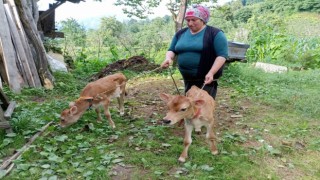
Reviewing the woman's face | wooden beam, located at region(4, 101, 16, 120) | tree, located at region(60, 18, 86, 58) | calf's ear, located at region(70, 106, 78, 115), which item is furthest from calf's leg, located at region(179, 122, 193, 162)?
tree, located at region(60, 18, 86, 58)

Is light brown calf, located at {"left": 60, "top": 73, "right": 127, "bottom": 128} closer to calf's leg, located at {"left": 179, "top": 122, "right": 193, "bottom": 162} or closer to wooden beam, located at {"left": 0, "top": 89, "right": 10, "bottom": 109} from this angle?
wooden beam, located at {"left": 0, "top": 89, "right": 10, "bottom": 109}

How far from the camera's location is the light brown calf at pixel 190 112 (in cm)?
374

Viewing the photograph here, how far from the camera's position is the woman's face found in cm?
473

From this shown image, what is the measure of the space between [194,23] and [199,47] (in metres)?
0.37

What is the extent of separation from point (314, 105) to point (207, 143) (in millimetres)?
3494

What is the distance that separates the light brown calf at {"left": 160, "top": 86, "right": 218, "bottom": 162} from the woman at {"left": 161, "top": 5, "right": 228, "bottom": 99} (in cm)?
47

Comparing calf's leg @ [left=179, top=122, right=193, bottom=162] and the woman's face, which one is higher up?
the woman's face

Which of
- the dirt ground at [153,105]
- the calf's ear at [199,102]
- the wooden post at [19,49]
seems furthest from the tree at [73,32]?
the calf's ear at [199,102]

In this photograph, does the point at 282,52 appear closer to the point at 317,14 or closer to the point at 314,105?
the point at 314,105

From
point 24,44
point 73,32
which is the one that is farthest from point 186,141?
point 73,32

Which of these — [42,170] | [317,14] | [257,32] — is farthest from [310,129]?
[317,14]

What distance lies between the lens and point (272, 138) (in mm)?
5332

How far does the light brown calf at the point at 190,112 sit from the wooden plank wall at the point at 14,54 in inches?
178

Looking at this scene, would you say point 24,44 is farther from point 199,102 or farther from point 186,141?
point 199,102
